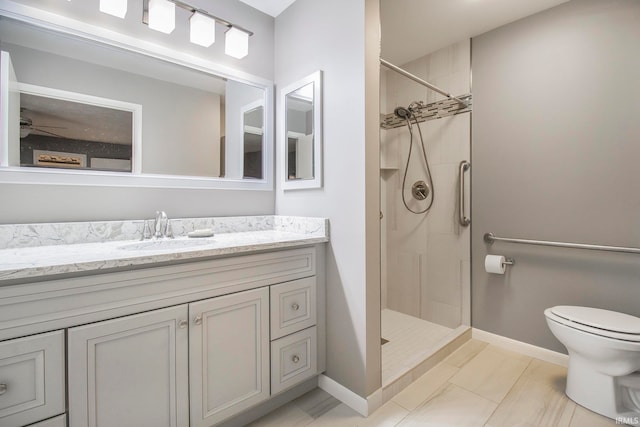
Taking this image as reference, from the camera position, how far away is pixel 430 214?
257 centimetres

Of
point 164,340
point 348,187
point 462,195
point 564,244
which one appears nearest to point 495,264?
point 564,244

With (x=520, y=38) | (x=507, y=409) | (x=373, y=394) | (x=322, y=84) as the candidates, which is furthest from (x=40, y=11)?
(x=507, y=409)

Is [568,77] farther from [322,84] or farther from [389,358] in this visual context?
[389,358]

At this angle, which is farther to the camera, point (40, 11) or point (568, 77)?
point (568, 77)

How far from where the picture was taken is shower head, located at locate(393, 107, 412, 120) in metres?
2.52

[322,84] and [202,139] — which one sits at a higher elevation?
[322,84]

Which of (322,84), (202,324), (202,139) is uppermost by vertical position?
(322,84)

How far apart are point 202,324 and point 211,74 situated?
1.47 m

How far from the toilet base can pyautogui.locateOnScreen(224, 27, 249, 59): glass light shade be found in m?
2.61

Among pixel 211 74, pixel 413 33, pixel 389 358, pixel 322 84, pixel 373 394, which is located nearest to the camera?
pixel 373 394

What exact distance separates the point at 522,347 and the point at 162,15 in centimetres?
308

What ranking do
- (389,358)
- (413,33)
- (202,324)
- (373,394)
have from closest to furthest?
(202,324) < (373,394) < (389,358) < (413,33)

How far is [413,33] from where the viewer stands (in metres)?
2.22

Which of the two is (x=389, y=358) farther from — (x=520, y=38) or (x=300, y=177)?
(x=520, y=38)
